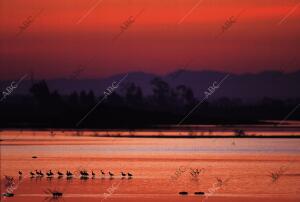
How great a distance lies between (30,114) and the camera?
546 feet

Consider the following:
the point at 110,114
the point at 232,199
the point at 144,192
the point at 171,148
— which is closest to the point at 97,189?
the point at 144,192

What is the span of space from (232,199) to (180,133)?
81533mm

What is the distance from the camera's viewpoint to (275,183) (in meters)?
45.2

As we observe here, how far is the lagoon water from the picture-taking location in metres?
39.6

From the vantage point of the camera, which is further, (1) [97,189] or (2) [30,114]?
(2) [30,114]

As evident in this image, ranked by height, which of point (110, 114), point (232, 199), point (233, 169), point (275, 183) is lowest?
point (232, 199)

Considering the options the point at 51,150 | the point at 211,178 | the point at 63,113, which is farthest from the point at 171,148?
the point at 63,113

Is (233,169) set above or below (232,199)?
above

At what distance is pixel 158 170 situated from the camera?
54.2 meters

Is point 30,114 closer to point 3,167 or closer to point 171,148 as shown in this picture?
point 171,148

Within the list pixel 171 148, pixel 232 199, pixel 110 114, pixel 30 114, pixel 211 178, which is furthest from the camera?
pixel 30 114

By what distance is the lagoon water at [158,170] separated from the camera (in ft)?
130

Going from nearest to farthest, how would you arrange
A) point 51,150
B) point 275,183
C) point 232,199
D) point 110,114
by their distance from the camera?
1. point 232,199
2. point 275,183
3. point 51,150
4. point 110,114

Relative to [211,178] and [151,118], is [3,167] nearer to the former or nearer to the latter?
[211,178]
